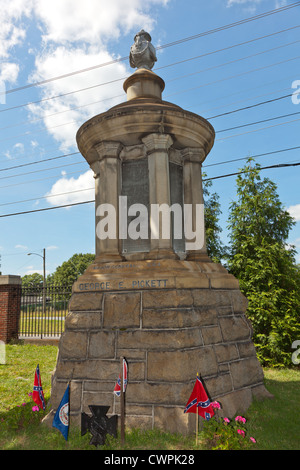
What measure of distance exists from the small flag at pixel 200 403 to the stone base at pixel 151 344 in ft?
1.22

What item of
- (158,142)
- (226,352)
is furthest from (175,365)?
(158,142)

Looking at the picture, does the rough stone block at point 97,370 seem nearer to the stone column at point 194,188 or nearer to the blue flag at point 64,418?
the blue flag at point 64,418

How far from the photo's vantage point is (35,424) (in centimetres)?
492

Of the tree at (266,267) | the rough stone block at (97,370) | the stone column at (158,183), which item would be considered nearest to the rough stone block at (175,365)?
the rough stone block at (97,370)

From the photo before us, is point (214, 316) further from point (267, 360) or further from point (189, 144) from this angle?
point (267, 360)

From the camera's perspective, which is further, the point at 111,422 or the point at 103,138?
the point at 103,138

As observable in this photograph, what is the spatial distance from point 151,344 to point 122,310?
729 mm

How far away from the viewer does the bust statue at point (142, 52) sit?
23.2ft

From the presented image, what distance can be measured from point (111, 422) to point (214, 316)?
7.63ft

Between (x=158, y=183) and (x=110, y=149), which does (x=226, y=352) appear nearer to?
(x=158, y=183)

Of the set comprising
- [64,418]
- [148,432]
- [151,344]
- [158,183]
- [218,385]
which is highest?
[158,183]

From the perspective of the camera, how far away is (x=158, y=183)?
571cm

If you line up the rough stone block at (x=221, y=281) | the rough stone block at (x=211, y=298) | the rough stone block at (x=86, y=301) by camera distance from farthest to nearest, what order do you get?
1. the rough stone block at (x=221, y=281)
2. the rough stone block at (x=86, y=301)
3. the rough stone block at (x=211, y=298)
